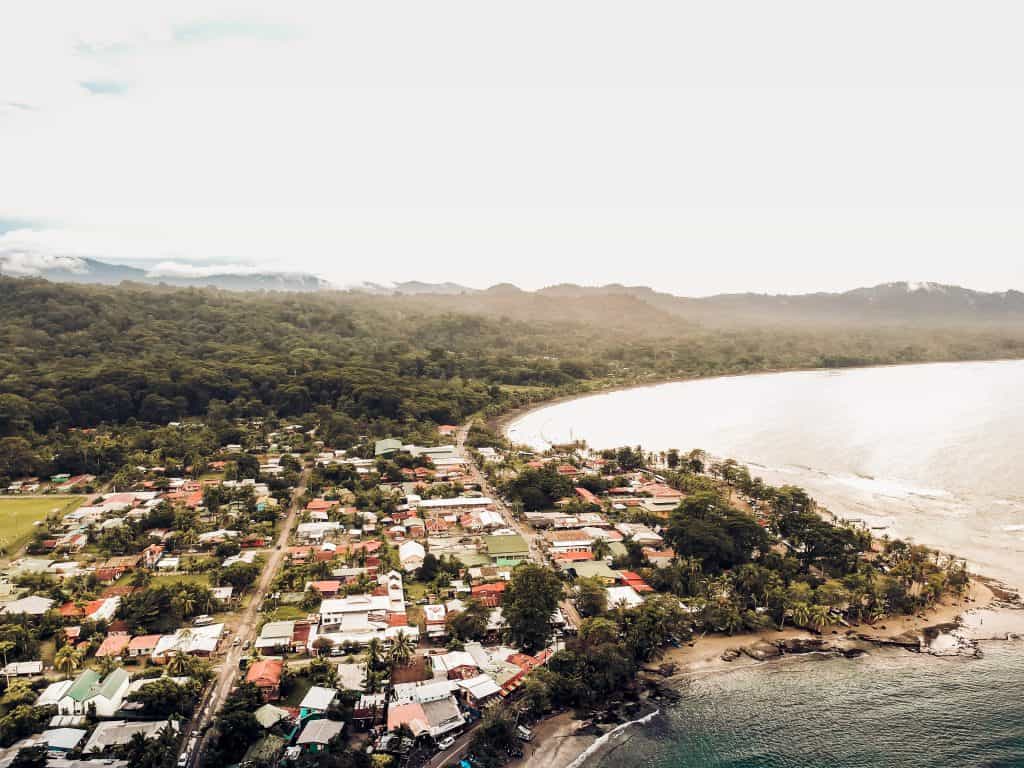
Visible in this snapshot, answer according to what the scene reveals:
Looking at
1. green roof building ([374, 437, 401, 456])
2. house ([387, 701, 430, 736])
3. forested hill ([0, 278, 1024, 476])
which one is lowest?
house ([387, 701, 430, 736])

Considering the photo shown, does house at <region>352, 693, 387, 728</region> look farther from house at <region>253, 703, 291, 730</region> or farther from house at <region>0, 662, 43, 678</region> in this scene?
house at <region>0, 662, 43, 678</region>

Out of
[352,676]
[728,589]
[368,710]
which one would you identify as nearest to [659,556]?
[728,589]

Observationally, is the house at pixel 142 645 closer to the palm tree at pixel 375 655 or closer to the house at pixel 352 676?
the house at pixel 352 676

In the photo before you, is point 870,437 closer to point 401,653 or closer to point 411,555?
point 411,555

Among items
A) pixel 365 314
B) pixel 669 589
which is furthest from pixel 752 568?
pixel 365 314

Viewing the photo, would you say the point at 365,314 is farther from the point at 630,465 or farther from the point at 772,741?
the point at 772,741

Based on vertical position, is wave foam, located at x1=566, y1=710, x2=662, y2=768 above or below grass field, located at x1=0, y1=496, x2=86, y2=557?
below

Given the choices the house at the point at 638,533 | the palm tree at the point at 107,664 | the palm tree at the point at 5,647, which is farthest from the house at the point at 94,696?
the house at the point at 638,533

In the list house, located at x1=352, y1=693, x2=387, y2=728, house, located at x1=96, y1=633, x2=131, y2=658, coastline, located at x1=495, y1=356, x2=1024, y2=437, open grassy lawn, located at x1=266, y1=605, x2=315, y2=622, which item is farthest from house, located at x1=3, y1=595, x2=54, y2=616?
coastline, located at x1=495, y1=356, x2=1024, y2=437
